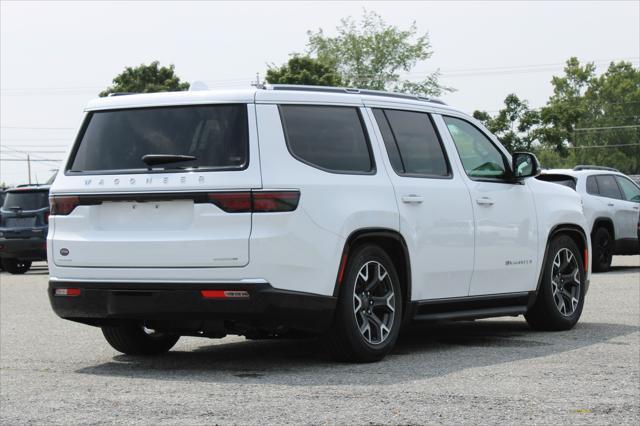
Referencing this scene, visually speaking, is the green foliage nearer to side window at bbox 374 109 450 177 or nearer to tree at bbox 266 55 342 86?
tree at bbox 266 55 342 86

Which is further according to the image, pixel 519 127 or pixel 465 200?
pixel 519 127

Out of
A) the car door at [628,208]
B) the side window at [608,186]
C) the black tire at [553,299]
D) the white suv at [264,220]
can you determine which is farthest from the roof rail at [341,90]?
the car door at [628,208]

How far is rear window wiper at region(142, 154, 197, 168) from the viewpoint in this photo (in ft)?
27.0

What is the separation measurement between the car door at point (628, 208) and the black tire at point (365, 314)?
488 inches

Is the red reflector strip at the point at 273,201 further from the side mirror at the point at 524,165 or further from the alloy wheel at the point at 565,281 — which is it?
the alloy wheel at the point at 565,281

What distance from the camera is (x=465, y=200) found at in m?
9.59

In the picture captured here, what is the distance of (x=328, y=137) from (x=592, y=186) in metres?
12.4

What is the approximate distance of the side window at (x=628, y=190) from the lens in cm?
2081

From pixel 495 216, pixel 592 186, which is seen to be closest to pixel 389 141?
pixel 495 216

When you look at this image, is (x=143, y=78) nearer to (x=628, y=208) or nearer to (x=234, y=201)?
(x=628, y=208)

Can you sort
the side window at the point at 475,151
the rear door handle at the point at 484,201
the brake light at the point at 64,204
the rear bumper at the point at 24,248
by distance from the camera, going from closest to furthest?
the brake light at the point at 64,204, the rear door handle at the point at 484,201, the side window at the point at 475,151, the rear bumper at the point at 24,248

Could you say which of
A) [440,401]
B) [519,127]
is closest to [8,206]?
[440,401]

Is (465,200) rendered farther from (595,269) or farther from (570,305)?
(595,269)

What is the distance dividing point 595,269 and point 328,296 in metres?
13.0
